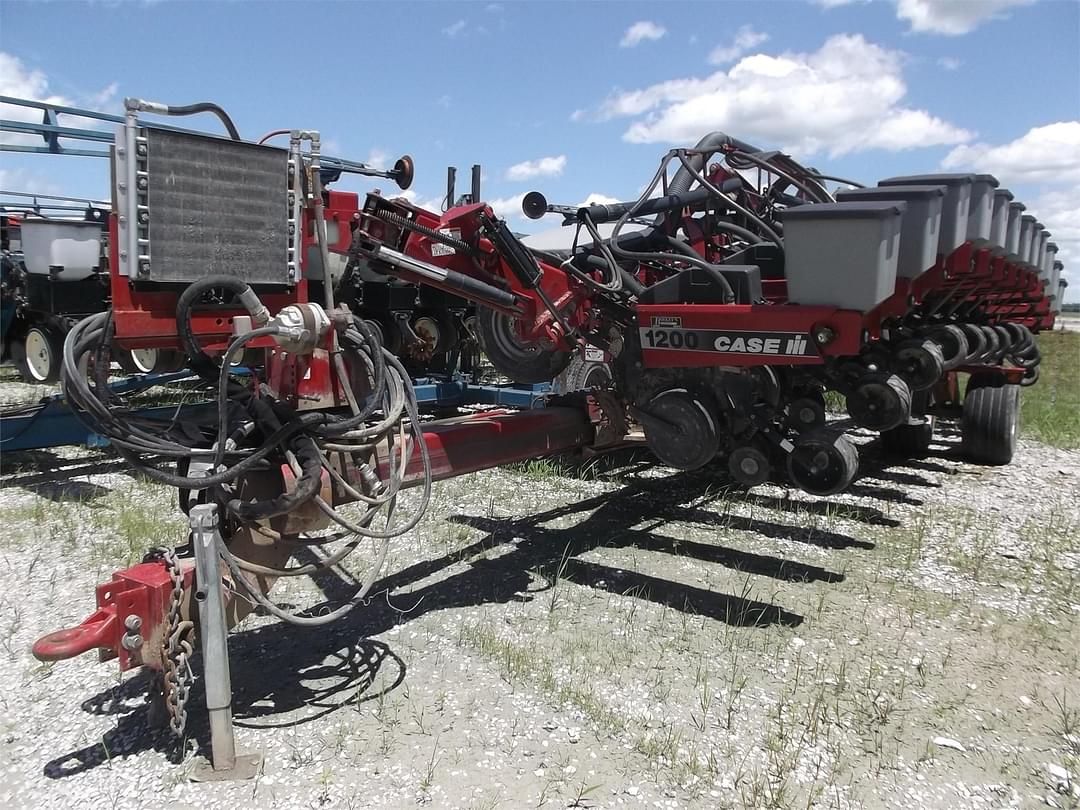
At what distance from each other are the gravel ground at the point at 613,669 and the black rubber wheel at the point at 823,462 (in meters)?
0.64

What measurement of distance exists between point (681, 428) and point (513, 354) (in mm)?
1241

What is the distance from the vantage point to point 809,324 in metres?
3.88

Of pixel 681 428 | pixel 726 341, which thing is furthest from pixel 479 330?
pixel 726 341

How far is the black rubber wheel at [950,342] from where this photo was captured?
527cm

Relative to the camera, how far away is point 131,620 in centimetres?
277

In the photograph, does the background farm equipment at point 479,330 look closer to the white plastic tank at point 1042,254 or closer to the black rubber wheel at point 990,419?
the white plastic tank at point 1042,254

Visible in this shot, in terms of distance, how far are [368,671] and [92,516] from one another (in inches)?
125

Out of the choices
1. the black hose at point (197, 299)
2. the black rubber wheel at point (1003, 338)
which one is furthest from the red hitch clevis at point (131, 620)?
the black rubber wheel at point (1003, 338)

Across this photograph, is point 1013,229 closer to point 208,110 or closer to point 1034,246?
point 1034,246

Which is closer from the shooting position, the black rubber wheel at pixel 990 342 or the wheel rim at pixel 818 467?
the wheel rim at pixel 818 467

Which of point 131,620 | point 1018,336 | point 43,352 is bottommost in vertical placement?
point 131,620

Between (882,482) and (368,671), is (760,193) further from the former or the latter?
(368,671)

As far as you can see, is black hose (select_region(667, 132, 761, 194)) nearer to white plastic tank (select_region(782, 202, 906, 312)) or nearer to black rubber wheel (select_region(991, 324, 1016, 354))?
white plastic tank (select_region(782, 202, 906, 312))

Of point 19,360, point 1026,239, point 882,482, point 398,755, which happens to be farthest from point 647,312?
point 19,360
